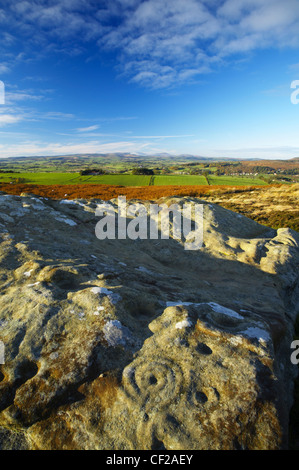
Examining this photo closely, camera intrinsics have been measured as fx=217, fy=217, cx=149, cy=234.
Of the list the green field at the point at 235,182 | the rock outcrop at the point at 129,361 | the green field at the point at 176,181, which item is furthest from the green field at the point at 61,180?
the rock outcrop at the point at 129,361

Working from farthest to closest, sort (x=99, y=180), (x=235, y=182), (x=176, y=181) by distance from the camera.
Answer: (x=235, y=182) < (x=176, y=181) < (x=99, y=180)

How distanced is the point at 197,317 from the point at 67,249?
744 centimetres

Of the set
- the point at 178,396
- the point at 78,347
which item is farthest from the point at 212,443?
the point at 78,347

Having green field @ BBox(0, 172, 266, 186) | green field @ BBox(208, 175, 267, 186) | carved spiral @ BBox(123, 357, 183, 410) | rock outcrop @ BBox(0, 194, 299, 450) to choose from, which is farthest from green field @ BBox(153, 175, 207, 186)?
carved spiral @ BBox(123, 357, 183, 410)

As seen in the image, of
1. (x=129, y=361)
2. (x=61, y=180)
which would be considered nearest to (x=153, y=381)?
(x=129, y=361)

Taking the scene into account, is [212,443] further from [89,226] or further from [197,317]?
[89,226]

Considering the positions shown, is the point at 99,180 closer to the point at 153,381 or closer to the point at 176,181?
the point at 176,181

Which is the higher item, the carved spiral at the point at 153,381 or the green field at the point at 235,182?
the green field at the point at 235,182

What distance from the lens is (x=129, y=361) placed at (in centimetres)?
566

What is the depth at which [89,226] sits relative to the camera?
16219mm

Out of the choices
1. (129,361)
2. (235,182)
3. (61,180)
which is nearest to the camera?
(129,361)

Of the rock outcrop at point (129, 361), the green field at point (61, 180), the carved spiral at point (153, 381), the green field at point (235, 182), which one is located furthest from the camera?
the green field at point (235, 182)

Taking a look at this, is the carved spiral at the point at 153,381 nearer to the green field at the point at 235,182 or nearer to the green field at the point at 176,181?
the green field at the point at 176,181

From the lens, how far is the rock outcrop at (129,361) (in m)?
4.50
